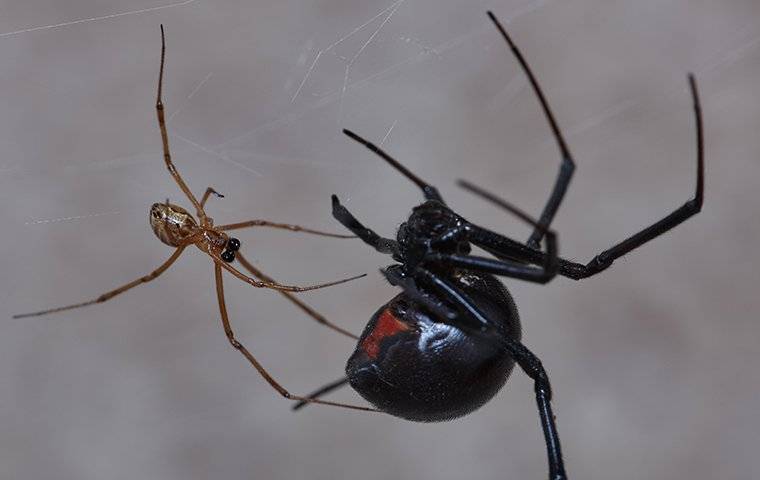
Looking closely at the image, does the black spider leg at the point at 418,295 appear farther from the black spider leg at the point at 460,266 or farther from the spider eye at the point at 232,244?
the spider eye at the point at 232,244

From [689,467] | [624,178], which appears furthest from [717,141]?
[689,467]

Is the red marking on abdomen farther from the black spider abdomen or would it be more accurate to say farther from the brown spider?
the brown spider

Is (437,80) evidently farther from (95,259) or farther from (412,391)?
(412,391)

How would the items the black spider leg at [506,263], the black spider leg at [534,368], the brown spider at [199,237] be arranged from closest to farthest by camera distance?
the black spider leg at [506,263] < the black spider leg at [534,368] < the brown spider at [199,237]

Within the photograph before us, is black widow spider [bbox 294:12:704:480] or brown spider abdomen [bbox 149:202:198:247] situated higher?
black widow spider [bbox 294:12:704:480]

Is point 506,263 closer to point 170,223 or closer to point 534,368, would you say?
point 534,368

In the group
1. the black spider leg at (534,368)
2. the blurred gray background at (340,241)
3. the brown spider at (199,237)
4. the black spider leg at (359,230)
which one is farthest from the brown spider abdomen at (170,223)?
the blurred gray background at (340,241)

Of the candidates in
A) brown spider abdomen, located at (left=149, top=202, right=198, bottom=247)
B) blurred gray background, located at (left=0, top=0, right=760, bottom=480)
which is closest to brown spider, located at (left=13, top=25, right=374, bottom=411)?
brown spider abdomen, located at (left=149, top=202, right=198, bottom=247)
